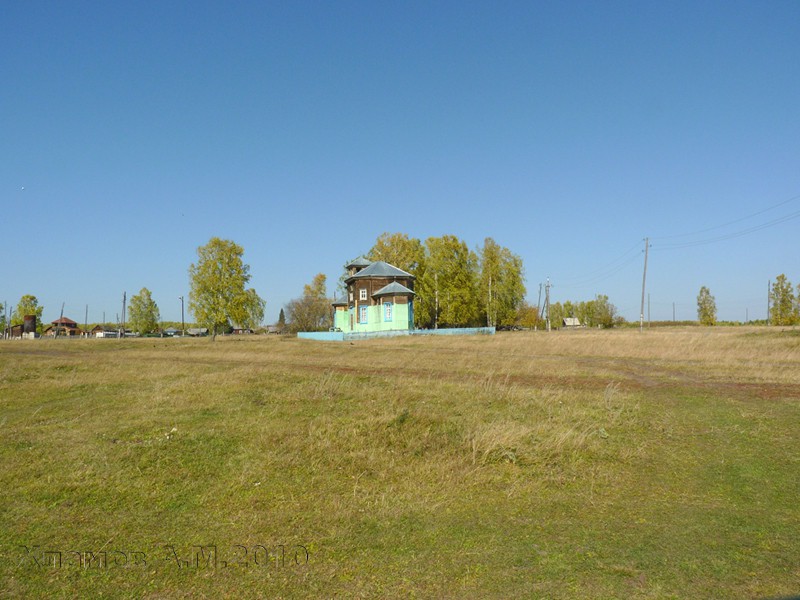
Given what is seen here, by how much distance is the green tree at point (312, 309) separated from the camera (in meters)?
89.9

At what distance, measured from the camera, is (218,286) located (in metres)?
65.3

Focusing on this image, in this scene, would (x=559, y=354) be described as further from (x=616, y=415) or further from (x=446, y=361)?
(x=616, y=415)

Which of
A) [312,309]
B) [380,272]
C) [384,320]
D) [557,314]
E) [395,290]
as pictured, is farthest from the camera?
[557,314]

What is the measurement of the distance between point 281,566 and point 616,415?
917 cm

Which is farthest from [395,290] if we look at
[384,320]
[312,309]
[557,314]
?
[557,314]

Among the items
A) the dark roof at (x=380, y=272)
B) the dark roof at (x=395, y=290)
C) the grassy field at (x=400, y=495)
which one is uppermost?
the dark roof at (x=380, y=272)

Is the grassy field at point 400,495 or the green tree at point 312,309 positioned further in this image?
the green tree at point 312,309

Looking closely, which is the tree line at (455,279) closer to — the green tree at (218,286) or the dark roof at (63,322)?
the green tree at (218,286)

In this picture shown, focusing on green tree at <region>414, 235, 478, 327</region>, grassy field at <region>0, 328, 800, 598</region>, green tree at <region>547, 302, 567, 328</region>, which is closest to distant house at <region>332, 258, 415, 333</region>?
green tree at <region>414, 235, 478, 327</region>

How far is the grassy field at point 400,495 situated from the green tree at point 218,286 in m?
51.9

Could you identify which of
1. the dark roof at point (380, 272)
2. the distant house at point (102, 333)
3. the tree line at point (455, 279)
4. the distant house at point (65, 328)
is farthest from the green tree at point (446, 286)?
the distant house at point (65, 328)

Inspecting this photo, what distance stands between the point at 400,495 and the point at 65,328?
15366 centimetres

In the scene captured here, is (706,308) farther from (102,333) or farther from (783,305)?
(102,333)

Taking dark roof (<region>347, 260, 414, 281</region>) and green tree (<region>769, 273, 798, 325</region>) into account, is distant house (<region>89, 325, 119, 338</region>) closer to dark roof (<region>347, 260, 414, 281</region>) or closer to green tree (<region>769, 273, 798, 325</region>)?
dark roof (<region>347, 260, 414, 281</region>)
